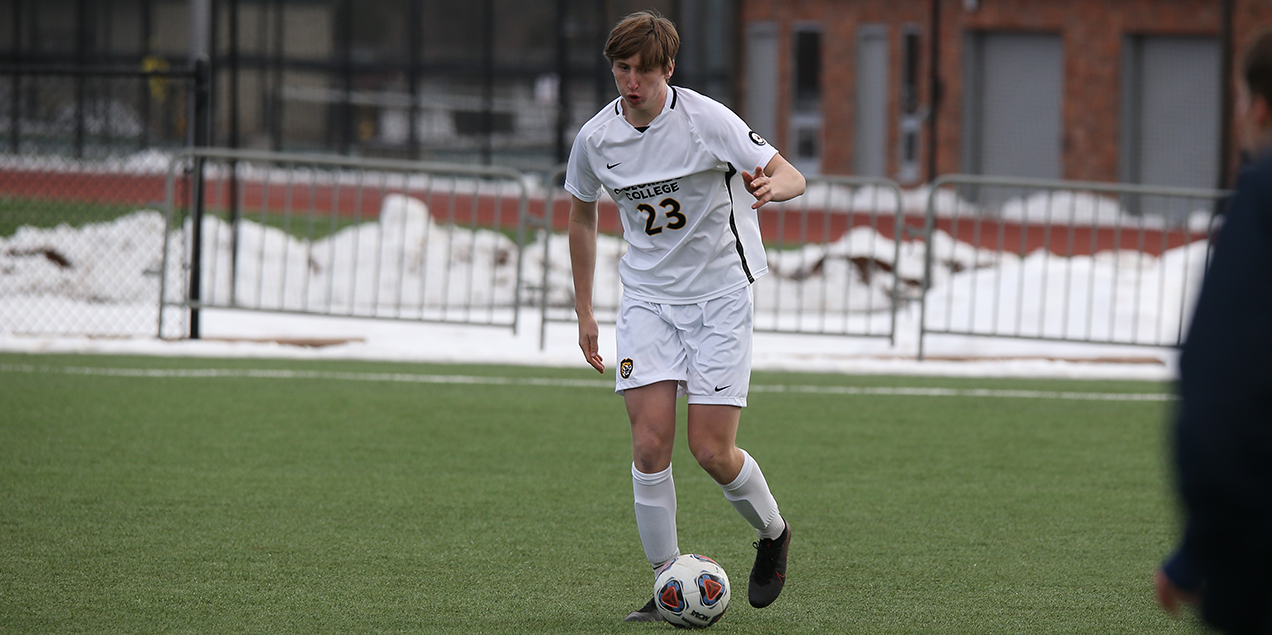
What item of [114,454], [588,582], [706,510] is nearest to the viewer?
[588,582]

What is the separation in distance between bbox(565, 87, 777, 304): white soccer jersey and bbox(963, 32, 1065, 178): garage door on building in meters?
24.7

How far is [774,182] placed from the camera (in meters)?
4.11

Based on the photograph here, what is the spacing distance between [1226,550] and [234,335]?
989cm

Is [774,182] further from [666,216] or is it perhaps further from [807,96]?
[807,96]

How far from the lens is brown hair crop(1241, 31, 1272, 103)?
2.11m

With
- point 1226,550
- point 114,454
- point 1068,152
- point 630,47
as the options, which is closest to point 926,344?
point 114,454

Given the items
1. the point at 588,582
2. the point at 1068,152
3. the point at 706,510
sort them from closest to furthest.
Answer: the point at 588,582 < the point at 706,510 < the point at 1068,152

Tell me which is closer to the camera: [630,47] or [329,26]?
[630,47]

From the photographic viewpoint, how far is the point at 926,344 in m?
10.9

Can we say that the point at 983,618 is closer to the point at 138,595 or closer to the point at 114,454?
the point at 138,595

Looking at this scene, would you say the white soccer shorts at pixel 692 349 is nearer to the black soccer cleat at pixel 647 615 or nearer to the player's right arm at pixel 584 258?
the player's right arm at pixel 584 258

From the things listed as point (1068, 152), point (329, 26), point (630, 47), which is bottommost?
point (630, 47)

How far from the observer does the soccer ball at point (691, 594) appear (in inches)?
167

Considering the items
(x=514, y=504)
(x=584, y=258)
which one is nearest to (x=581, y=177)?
(x=584, y=258)
